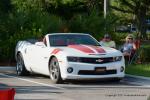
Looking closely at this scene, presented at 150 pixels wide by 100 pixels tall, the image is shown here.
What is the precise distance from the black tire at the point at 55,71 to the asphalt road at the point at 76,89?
7.0 inches

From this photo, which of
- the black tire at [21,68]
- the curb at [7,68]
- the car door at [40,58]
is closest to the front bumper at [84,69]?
the car door at [40,58]

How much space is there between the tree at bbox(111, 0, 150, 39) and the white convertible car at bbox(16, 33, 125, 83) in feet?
87.8

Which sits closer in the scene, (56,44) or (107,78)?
(107,78)

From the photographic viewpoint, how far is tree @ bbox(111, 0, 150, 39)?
41722 millimetres

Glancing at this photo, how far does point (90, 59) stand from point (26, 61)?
2.94 metres

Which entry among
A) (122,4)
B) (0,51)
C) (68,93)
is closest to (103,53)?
(68,93)

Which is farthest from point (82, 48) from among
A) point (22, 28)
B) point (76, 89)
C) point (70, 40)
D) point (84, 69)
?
point (22, 28)

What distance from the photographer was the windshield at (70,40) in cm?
1479

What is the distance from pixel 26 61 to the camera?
51.8 ft

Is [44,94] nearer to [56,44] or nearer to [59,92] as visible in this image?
[59,92]

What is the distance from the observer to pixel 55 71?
13906mm

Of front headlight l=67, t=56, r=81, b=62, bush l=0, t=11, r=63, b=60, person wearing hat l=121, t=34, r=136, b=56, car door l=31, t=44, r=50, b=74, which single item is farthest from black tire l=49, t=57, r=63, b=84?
bush l=0, t=11, r=63, b=60

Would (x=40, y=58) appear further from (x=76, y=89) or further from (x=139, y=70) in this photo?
(x=139, y=70)

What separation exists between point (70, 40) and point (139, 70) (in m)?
2.35
